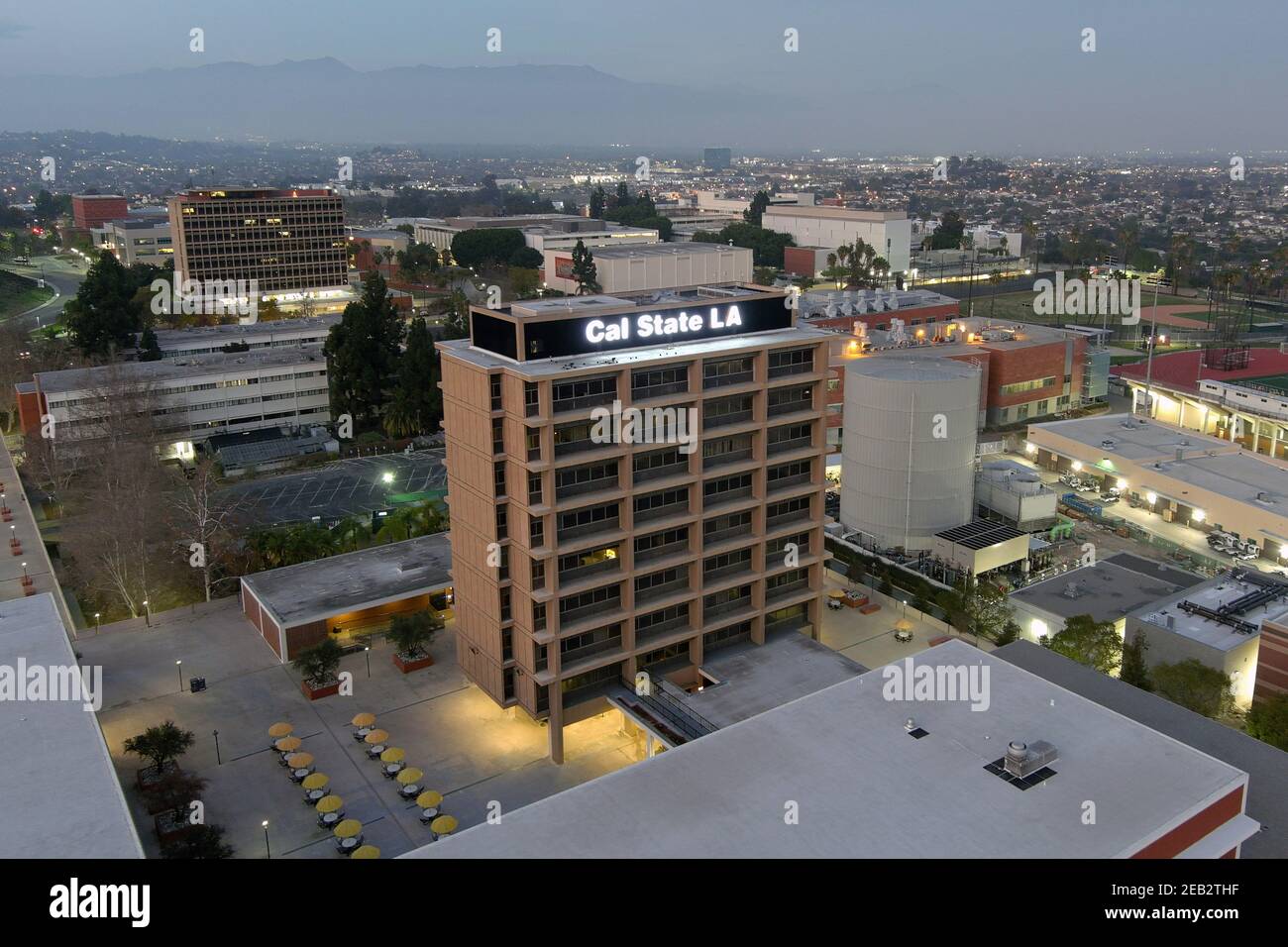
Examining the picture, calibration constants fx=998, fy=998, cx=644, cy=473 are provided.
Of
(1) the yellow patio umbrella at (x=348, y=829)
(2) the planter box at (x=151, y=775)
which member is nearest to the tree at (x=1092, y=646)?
(1) the yellow patio umbrella at (x=348, y=829)

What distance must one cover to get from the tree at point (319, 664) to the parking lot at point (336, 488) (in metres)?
17.2

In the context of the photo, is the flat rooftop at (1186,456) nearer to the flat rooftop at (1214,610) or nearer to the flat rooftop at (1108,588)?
the flat rooftop at (1108,588)

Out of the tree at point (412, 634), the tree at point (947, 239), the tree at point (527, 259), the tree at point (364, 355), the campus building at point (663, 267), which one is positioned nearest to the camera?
the tree at point (412, 634)

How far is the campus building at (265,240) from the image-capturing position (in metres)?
124

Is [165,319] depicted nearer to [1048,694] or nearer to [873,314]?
[873,314]

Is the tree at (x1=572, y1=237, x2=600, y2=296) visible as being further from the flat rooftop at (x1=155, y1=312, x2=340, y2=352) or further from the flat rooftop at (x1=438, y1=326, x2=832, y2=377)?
the flat rooftop at (x1=438, y1=326, x2=832, y2=377)

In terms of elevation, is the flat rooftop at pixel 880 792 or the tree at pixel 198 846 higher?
the flat rooftop at pixel 880 792

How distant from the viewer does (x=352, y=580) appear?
47438 millimetres

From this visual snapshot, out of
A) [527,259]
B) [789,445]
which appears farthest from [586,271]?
[789,445]

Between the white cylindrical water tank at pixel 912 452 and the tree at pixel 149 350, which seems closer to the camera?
the white cylindrical water tank at pixel 912 452

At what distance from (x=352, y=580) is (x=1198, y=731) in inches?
1390

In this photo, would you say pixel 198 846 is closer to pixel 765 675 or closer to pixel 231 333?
pixel 765 675

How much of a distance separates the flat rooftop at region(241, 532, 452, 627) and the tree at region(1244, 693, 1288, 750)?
3280cm
